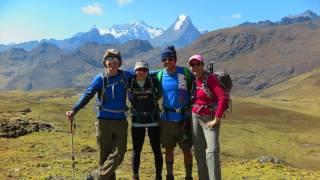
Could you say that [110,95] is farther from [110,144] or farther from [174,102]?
[174,102]

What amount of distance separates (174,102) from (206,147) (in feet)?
4.93

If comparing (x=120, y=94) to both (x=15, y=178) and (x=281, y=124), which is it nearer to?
(x=15, y=178)

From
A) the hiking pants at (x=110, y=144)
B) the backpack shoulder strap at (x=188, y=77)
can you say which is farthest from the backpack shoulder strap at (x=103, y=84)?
the backpack shoulder strap at (x=188, y=77)

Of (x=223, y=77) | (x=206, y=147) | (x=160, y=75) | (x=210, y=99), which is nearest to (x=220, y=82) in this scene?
(x=210, y=99)

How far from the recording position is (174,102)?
14141mm

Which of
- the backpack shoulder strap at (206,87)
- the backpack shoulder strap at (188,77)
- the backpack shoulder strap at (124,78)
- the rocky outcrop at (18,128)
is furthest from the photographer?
the rocky outcrop at (18,128)

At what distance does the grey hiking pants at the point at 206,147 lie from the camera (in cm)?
1309

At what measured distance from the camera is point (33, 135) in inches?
1232

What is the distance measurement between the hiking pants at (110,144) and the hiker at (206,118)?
184 cm

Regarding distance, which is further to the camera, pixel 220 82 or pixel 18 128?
pixel 18 128

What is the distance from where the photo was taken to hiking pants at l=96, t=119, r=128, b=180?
1359 centimetres

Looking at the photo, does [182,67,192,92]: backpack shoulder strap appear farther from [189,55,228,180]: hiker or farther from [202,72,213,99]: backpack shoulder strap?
[202,72,213,99]: backpack shoulder strap

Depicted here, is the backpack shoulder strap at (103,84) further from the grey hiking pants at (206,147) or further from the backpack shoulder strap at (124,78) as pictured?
the grey hiking pants at (206,147)

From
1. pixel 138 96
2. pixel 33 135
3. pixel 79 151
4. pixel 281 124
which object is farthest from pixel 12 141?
pixel 281 124
